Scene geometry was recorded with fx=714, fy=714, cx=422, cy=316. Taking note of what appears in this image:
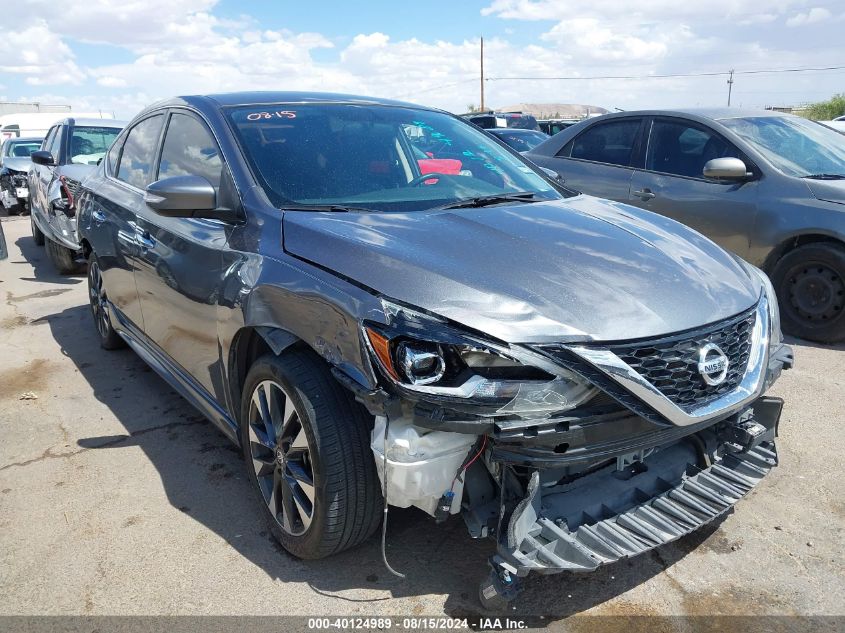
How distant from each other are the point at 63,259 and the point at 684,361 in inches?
304

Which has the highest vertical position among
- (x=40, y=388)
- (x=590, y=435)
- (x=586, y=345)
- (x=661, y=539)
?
(x=586, y=345)

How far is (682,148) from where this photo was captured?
233 inches

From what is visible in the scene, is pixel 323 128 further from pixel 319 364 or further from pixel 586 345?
pixel 586 345

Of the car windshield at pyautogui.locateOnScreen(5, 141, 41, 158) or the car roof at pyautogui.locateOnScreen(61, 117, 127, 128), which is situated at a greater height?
the car roof at pyautogui.locateOnScreen(61, 117, 127, 128)

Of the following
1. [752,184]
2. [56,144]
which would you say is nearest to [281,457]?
[752,184]

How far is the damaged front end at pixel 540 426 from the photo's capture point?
80.7 inches

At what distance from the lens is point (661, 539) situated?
222cm

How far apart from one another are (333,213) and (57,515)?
5.91ft

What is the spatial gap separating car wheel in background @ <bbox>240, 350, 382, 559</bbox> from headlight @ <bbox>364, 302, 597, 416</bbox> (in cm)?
36

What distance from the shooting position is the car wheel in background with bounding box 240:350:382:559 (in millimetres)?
2350

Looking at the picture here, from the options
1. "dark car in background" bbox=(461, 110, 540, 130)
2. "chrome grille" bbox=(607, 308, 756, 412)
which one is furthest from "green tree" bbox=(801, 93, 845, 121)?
"chrome grille" bbox=(607, 308, 756, 412)

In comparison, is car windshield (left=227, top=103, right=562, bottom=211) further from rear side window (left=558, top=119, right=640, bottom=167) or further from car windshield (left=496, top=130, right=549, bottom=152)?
car windshield (left=496, top=130, right=549, bottom=152)

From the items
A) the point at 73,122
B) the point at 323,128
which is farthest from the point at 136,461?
the point at 73,122

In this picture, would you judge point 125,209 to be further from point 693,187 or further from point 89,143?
point 89,143
